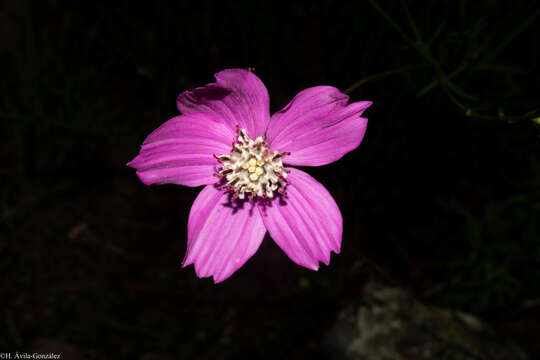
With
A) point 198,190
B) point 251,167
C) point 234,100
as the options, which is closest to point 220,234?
point 251,167

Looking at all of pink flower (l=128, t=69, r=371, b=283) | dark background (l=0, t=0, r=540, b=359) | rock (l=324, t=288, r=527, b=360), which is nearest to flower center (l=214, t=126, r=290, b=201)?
pink flower (l=128, t=69, r=371, b=283)

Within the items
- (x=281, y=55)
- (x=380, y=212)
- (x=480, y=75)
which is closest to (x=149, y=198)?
(x=281, y=55)

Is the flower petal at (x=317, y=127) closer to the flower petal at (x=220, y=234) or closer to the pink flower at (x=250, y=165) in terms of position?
the pink flower at (x=250, y=165)

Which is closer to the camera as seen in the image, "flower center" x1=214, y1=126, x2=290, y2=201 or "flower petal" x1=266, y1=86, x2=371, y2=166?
"flower petal" x1=266, y1=86, x2=371, y2=166

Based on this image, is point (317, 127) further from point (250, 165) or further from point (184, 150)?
point (184, 150)

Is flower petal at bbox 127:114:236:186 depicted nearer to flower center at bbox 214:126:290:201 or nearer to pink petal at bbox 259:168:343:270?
flower center at bbox 214:126:290:201

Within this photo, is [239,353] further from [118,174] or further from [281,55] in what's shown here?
[281,55]
